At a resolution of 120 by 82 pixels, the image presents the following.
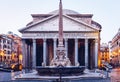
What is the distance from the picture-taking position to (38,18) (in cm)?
7806

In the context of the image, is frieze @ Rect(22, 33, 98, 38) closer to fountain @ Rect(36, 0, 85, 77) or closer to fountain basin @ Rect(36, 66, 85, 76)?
fountain @ Rect(36, 0, 85, 77)

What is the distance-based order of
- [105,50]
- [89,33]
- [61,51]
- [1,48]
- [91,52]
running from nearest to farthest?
[61,51] < [89,33] < [91,52] < [1,48] < [105,50]

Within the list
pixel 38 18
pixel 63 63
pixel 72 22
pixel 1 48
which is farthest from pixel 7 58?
pixel 63 63

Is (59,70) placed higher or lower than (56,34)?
lower

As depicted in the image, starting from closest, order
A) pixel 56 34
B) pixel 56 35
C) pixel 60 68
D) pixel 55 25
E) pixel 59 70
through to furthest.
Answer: pixel 60 68, pixel 59 70, pixel 56 35, pixel 56 34, pixel 55 25

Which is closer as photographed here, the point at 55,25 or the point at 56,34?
the point at 56,34

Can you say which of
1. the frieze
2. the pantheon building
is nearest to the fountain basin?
the pantheon building

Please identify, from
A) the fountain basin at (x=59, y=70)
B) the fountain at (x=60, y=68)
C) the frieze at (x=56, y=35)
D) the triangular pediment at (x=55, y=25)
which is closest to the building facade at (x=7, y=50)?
the frieze at (x=56, y=35)

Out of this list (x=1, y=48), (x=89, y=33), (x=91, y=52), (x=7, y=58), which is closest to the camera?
(x=89, y=33)

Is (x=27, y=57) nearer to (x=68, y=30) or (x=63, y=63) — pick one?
(x=68, y=30)

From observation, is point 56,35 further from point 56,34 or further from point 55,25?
point 55,25

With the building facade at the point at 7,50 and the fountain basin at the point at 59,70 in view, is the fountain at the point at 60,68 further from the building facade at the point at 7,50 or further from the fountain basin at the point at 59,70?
the building facade at the point at 7,50

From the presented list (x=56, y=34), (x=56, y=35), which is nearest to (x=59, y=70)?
(x=56, y=35)

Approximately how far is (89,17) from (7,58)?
2475 inches
